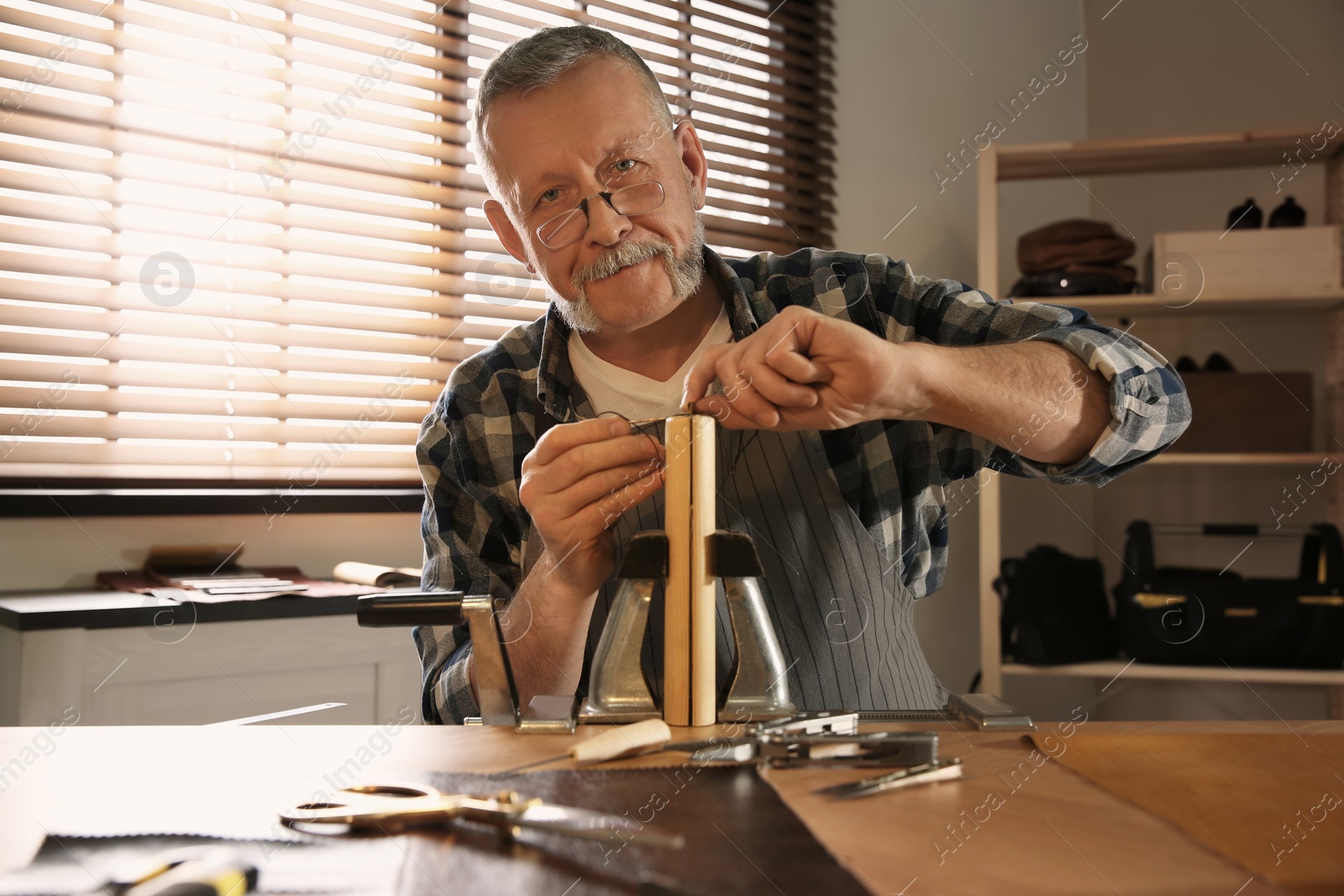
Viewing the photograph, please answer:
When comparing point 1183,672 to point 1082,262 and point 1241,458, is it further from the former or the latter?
point 1082,262

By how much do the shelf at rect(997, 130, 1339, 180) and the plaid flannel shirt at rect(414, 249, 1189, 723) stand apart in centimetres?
140

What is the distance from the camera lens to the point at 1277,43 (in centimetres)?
269

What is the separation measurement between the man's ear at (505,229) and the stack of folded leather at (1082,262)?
1.50m

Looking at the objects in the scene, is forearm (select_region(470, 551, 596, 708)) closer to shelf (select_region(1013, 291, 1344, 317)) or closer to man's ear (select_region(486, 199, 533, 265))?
man's ear (select_region(486, 199, 533, 265))

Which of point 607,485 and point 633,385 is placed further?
point 633,385

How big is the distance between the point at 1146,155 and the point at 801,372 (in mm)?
2080

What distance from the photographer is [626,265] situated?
125 cm

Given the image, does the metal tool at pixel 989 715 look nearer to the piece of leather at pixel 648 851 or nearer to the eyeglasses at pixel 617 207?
the piece of leather at pixel 648 851

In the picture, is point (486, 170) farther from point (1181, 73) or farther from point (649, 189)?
point (1181, 73)

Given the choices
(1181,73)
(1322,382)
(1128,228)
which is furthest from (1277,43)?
(1322,382)

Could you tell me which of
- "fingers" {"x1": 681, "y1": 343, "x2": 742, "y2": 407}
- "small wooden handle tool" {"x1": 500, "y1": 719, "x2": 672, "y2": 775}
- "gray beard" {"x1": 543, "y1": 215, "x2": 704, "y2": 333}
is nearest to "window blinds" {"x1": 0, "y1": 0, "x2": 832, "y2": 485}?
"gray beard" {"x1": 543, "y1": 215, "x2": 704, "y2": 333}

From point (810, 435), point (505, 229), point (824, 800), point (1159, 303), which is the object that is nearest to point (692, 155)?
point (505, 229)

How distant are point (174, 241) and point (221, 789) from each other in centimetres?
142

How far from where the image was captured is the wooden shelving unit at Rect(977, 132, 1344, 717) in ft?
7.65
